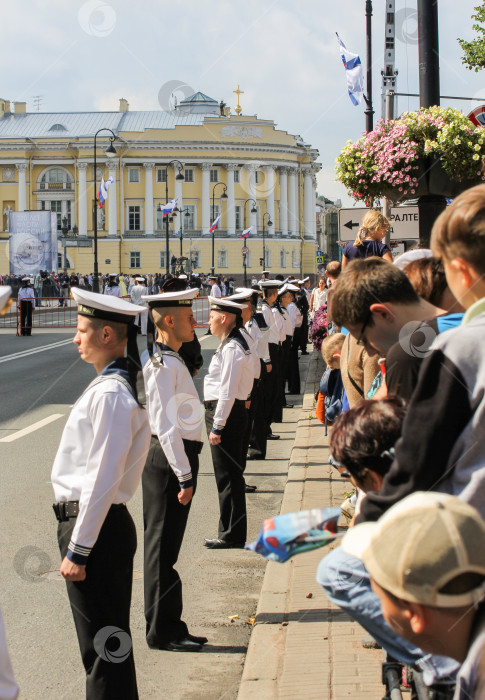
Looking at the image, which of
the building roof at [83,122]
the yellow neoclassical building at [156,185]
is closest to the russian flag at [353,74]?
the yellow neoclassical building at [156,185]

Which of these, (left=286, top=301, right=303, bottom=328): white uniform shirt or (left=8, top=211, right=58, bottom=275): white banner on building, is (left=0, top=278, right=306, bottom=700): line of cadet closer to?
(left=286, top=301, right=303, bottom=328): white uniform shirt

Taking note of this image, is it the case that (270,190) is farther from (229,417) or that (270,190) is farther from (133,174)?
(229,417)

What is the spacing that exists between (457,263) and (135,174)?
111m

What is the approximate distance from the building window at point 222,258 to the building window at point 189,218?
521 centimetres

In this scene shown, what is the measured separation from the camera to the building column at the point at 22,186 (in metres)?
109

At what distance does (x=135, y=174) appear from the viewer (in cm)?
11081

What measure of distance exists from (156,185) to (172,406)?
10823cm

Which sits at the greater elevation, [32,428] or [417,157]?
[417,157]

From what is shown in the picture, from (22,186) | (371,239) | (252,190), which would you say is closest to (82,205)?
(22,186)

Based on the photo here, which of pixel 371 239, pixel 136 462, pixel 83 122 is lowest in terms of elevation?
pixel 136 462

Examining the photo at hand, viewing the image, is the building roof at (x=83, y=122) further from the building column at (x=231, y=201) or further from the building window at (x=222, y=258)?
the building window at (x=222, y=258)

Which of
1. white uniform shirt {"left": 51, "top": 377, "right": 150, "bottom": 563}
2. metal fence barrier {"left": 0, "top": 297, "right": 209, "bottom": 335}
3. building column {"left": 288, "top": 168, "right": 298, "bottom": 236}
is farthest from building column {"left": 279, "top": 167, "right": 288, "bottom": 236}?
white uniform shirt {"left": 51, "top": 377, "right": 150, "bottom": 563}

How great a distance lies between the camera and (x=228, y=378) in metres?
7.57

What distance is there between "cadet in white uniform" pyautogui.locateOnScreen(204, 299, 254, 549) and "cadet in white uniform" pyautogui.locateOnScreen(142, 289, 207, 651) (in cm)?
185
